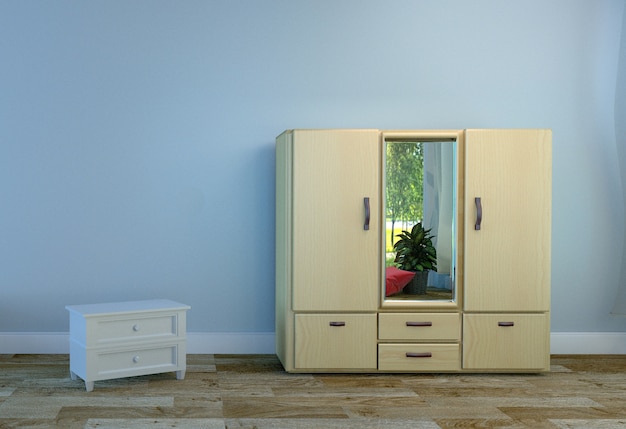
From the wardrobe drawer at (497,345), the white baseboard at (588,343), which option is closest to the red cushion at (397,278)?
the wardrobe drawer at (497,345)

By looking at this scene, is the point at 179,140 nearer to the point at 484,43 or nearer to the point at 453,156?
the point at 453,156

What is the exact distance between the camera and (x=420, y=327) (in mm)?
4082

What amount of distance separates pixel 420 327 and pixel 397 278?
11.5 inches

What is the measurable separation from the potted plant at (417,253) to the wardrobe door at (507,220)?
0.21m

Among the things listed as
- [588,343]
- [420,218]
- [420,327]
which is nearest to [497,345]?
[420,327]

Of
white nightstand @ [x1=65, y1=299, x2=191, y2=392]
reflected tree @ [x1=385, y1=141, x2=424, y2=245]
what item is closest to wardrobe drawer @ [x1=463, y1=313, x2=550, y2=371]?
reflected tree @ [x1=385, y1=141, x2=424, y2=245]

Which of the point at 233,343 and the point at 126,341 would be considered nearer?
the point at 126,341

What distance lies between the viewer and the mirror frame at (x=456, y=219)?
13.2 feet

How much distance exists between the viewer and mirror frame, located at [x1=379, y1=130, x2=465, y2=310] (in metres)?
4.04

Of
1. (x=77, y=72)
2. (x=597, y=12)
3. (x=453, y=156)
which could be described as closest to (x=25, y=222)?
(x=77, y=72)

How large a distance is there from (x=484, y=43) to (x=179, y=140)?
1.94 meters

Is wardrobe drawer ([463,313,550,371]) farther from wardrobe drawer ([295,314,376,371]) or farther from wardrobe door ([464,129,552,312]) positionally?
wardrobe drawer ([295,314,376,371])

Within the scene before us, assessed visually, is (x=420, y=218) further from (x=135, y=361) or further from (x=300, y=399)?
(x=135, y=361)

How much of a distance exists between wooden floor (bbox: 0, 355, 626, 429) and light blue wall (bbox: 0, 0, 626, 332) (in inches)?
22.0
